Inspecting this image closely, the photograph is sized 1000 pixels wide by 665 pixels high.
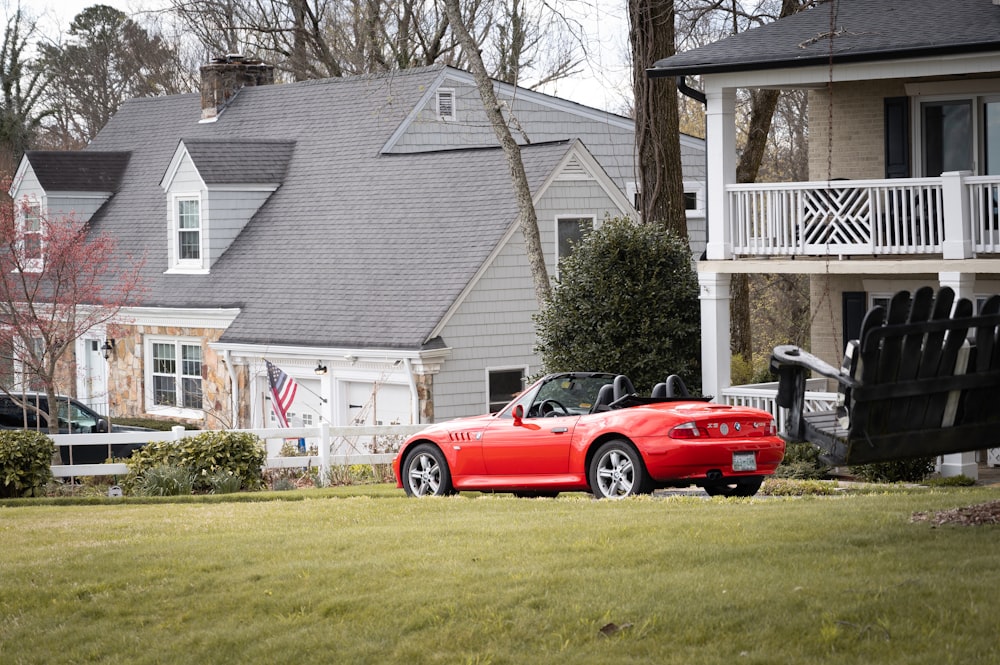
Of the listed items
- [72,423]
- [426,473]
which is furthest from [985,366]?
[72,423]

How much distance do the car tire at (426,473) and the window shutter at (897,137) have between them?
9.43m

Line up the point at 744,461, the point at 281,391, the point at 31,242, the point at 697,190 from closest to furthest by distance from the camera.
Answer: the point at 744,461, the point at 281,391, the point at 31,242, the point at 697,190

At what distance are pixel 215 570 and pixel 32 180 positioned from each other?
87.7ft

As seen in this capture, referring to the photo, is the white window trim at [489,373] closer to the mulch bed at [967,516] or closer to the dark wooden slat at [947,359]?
the mulch bed at [967,516]

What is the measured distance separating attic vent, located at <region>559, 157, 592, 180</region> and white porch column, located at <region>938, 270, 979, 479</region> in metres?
9.77

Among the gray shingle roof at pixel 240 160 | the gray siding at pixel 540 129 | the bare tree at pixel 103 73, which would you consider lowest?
the gray shingle roof at pixel 240 160

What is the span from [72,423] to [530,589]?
2027 cm

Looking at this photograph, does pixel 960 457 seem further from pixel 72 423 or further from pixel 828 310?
pixel 72 423

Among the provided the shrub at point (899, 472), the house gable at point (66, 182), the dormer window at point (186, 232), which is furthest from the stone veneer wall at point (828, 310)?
the house gable at point (66, 182)

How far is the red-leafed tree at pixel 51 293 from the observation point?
2403cm

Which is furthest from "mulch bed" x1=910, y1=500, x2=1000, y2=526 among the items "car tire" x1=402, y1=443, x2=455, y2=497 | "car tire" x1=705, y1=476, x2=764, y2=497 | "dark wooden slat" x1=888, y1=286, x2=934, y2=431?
"car tire" x1=402, y1=443, x2=455, y2=497

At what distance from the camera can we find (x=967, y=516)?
30.7 feet

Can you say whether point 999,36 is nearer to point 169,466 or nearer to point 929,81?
point 929,81

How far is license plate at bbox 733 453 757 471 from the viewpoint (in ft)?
42.1
